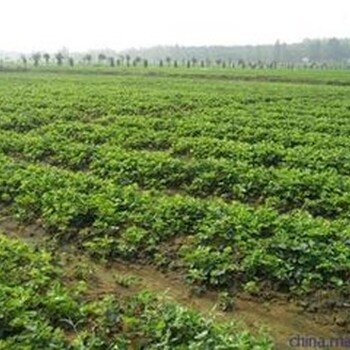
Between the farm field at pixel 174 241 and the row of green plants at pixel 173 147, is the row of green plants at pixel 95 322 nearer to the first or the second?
the farm field at pixel 174 241

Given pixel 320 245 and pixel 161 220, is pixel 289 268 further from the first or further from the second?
pixel 161 220

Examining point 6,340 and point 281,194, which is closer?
point 6,340

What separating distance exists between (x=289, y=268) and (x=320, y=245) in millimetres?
640

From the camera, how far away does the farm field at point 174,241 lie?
5965mm

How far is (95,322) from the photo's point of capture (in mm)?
6070

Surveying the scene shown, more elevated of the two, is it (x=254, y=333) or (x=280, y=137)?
(x=254, y=333)

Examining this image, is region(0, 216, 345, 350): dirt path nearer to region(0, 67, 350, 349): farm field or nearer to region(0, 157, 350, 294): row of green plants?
region(0, 67, 350, 349): farm field

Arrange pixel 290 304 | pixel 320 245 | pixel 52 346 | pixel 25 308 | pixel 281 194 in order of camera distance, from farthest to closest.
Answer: pixel 281 194 < pixel 320 245 < pixel 290 304 < pixel 25 308 < pixel 52 346

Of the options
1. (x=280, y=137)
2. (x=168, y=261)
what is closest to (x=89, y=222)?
(x=168, y=261)

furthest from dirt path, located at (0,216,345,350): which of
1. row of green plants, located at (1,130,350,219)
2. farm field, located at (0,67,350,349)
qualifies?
row of green plants, located at (1,130,350,219)

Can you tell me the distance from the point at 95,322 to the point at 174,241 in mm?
2706

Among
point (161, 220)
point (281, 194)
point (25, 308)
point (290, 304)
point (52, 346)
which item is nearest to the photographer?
point (52, 346)

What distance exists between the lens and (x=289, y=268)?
731cm

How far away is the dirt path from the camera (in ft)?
21.1
